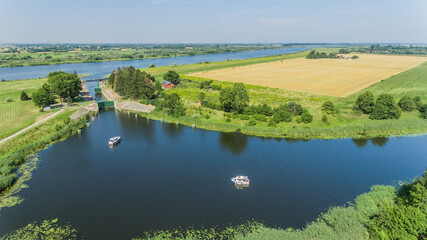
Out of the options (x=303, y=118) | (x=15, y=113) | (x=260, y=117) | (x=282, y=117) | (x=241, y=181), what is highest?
(x=282, y=117)

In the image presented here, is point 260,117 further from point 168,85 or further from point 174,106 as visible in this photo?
point 168,85

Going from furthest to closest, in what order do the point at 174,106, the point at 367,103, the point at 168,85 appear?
the point at 168,85
the point at 174,106
the point at 367,103

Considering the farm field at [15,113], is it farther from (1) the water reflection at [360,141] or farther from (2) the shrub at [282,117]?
(1) the water reflection at [360,141]

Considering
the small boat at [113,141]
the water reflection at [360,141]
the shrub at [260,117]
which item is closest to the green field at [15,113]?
the small boat at [113,141]

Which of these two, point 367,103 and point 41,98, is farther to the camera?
point 41,98

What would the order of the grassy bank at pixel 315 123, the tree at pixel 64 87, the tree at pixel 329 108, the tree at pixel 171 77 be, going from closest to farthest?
1. the grassy bank at pixel 315 123
2. the tree at pixel 329 108
3. the tree at pixel 64 87
4. the tree at pixel 171 77

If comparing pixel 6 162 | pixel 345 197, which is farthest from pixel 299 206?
pixel 6 162

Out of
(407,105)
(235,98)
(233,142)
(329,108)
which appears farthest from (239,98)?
(407,105)
